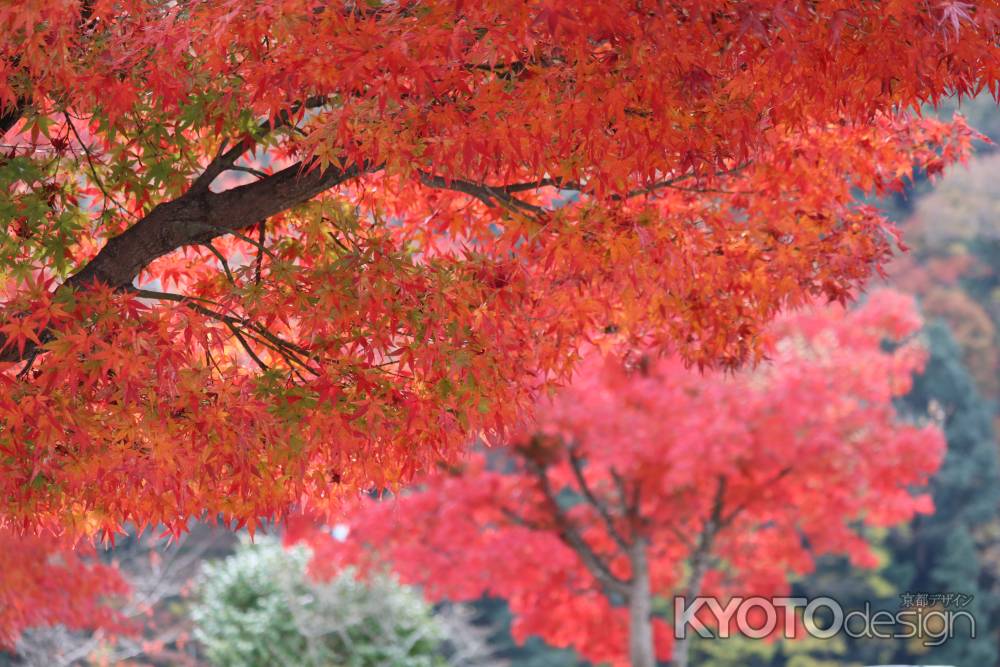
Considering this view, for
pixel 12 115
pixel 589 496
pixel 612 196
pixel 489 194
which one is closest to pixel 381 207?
pixel 489 194

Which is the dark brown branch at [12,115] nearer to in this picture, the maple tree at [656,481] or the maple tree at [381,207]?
the maple tree at [381,207]

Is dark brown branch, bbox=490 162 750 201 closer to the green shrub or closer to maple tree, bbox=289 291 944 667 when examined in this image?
maple tree, bbox=289 291 944 667

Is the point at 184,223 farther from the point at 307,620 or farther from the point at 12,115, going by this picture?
the point at 307,620

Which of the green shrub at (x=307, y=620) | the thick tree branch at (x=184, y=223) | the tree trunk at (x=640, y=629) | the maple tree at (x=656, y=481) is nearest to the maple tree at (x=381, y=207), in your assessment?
the thick tree branch at (x=184, y=223)

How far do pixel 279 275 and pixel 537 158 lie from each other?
34.5 inches

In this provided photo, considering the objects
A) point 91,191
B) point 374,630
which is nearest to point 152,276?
point 91,191

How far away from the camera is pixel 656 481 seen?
10.4 meters

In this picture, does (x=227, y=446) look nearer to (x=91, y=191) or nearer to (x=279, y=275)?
(x=279, y=275)

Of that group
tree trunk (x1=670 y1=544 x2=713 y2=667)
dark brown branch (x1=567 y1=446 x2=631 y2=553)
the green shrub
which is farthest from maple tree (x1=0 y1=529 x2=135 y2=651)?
tree trunk (x1=670 y1=544 x2=713 y2=667)

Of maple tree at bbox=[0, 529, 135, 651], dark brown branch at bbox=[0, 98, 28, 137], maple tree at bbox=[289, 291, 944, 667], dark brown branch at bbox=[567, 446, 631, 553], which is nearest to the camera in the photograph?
dark brown branch at bbox=[0, 98, 28, 137]

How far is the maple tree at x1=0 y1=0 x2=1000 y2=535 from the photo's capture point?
2.67 metres

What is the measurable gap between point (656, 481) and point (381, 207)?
664 centimetres

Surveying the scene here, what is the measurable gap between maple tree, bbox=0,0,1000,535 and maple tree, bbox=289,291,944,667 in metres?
5.12

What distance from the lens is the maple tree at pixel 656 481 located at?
9.45 m
